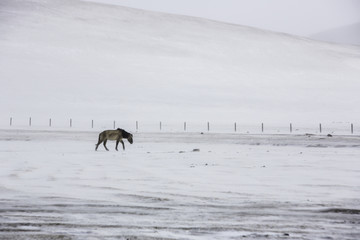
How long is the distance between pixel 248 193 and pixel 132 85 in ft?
168

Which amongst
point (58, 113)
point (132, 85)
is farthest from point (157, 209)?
point (132, 85)

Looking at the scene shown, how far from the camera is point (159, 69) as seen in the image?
64750mm

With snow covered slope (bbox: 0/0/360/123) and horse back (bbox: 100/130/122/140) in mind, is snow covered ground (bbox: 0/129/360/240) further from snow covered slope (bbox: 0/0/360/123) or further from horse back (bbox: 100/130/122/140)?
snow covered slope (bbox: 0/0/360/123)

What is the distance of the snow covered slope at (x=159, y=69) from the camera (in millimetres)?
50875

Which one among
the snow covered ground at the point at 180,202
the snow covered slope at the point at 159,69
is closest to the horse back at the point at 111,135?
the snow covered ground at the point at 180,202

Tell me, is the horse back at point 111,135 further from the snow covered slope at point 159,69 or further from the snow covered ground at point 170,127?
the snow covered slope at point 159,69

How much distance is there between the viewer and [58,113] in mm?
47156

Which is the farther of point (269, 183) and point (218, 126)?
point (218, 126)

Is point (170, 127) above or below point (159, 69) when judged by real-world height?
below

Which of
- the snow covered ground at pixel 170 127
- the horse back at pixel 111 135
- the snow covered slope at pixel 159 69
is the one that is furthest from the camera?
the snow covered slope at pixel 159 69

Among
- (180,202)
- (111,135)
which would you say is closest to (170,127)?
(111,135)

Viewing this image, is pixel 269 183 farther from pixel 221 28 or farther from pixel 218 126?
pixel 221 28

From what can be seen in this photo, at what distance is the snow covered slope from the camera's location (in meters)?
50.9

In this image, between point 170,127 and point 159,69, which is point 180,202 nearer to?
point 170,127
